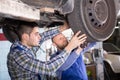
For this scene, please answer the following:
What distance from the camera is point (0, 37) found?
21.1 ft

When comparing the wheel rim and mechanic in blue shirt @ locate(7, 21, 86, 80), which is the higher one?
the wheel rim

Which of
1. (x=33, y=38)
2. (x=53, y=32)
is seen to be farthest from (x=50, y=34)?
(x=33, y=38)

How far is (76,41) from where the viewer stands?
3.07 metres

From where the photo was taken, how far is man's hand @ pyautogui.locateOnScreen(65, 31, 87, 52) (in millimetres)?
3048

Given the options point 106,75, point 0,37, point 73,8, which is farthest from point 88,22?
point 106,75

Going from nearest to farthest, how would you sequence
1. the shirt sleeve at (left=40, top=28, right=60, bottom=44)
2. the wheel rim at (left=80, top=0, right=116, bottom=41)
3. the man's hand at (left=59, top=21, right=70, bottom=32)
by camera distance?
1. the wheel rim at (left=80, top=0, right=116, bottom=41)
2. the man's hand at (left=59, top=21, right=70, bottom=32)
3. the shirt sleeve at (left=40, top=28, right=60, bottom=44)

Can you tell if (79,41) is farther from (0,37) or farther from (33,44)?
(0,37)

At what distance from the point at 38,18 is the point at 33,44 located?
44 cm

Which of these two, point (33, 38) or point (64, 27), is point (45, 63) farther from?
point (64, 27)

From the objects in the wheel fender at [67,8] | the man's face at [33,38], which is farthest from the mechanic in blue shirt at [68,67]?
the wheel fender at [67,8]

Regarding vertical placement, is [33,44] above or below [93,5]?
below

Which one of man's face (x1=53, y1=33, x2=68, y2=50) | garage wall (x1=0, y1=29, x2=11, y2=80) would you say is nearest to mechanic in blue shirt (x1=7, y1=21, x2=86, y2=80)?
man's face (x1=53, y1=33, x2=68, y2=50)

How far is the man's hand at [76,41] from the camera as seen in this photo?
10.0 feet

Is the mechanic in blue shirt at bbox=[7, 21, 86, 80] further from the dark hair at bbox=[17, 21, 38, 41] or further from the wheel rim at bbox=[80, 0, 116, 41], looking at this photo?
the wheel rim at bbox=[80, 0, 116, 41]
